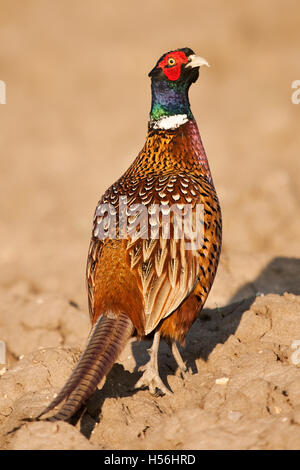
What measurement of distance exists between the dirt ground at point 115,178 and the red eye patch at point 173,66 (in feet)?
6.62

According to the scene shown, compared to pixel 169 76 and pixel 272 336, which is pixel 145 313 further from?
pixel 169 76

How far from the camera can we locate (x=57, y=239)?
35.4 feet

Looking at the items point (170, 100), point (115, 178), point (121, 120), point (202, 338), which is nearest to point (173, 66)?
point (170, 100)

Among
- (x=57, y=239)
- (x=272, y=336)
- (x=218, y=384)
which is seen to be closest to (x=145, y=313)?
(x=218, y=384)

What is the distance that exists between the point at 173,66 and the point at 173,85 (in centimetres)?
15

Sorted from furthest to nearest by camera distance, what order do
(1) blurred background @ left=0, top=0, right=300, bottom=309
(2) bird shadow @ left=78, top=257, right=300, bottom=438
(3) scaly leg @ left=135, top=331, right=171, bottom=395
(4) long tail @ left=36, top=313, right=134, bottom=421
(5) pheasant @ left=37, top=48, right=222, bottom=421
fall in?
1. (1) blurred background @ left=0, top=0, right=300, bottom=309
2. (3) scaly leg @ left=135, top=331, right=171, bottom=395
3. (5) pheasant @ left=37, top=48, right=222, bottom=421
4. (2) bird shadow @ left=78, top=257, right=300, bottom=438
5. (4) long tail @ left=36, top=313, right=134, bottom=421

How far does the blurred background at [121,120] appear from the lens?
10.2 metres

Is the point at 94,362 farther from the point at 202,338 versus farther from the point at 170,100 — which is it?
the point at 170,100

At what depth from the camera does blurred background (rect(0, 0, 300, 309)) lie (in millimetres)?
10195

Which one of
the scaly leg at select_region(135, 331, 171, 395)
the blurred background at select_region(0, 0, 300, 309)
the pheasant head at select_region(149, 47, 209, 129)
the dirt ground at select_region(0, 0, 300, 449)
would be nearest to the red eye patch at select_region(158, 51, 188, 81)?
the pheasant head at select_region(149, 47, 209, 129)

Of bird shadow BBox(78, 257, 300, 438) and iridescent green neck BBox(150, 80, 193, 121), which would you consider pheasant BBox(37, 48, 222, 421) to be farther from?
bird shadow BBox(78, 257, 300, 438)

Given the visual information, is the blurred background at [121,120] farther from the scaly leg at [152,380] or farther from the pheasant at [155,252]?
the scaly leg at [152,380]

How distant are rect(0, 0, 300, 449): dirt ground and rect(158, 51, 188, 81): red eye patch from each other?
202 centimetres

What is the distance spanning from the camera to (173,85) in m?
5.90
